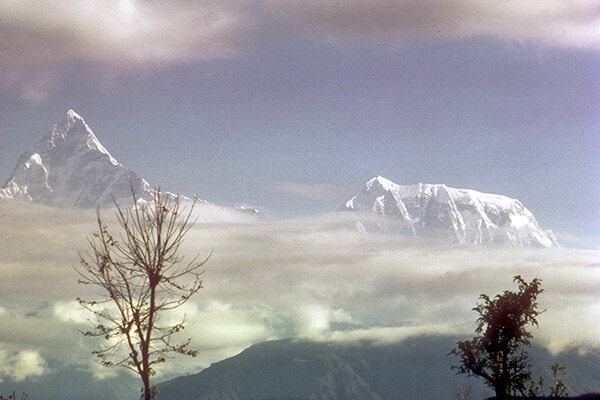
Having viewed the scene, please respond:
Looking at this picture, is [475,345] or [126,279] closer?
[126,279]

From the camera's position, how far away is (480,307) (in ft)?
250

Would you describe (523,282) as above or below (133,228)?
above

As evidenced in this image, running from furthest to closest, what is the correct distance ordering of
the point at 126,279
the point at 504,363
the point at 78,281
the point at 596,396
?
the point at 504,363
the point at 596,396
the point at 126,279
the point at 78,281

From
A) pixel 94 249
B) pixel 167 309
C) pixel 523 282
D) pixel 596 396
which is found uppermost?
pixel 523 282

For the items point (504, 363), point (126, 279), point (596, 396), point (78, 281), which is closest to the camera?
point (78, 281)

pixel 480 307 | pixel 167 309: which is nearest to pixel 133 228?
pixel 167 309

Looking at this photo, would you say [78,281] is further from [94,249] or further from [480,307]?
[480,307]

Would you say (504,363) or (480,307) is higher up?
(480,307)

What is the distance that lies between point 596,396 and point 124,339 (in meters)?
38.3

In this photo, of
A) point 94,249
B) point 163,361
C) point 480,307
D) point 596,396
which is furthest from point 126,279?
point 480,307

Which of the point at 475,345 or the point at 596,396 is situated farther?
the point at 475,345

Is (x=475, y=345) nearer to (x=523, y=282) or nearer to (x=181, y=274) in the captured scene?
(x=523, y=282)

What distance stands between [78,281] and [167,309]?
5257mm

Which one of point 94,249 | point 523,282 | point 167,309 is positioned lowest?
point 167,309
